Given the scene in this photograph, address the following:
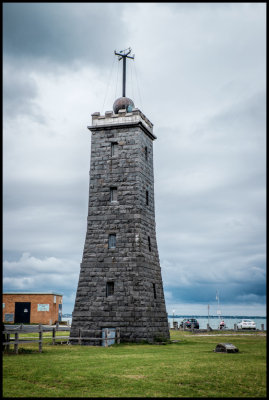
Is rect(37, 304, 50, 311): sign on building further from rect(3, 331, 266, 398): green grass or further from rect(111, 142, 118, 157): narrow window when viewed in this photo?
rect(3, 331, 266, 398): green grass

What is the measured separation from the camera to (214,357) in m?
17.1

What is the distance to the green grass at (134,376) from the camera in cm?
1005

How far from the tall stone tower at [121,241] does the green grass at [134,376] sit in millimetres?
7408

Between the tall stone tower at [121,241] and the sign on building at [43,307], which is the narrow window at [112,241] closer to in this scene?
the tall stone tower at [121,241]

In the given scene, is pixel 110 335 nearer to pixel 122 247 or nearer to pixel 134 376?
pixel 122 247

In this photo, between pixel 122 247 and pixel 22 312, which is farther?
pixel 22 312

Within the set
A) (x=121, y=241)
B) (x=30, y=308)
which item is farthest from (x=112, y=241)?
(x=30, y=308)

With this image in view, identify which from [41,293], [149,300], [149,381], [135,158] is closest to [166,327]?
[149,300]

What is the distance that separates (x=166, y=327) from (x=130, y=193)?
9.10m

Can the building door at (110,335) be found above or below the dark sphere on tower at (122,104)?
below

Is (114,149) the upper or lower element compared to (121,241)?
upper

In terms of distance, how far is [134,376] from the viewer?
12.1 meters

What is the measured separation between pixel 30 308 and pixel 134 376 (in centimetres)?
3393

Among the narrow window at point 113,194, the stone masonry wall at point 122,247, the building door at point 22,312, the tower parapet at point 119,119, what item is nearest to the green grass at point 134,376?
the stone masonry wall at point 122,247
